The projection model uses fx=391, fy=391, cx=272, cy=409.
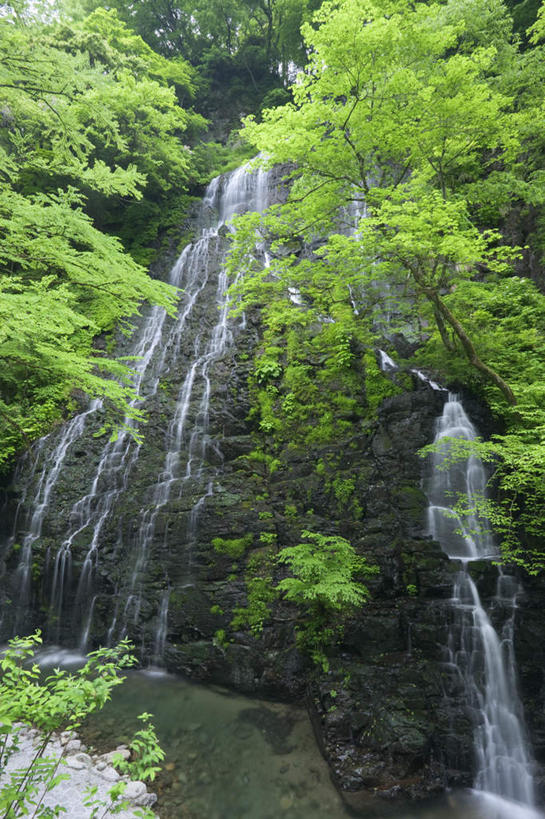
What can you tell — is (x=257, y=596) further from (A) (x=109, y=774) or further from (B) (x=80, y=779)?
(B) (x=80, y=779)

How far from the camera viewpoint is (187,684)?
23.7 ft

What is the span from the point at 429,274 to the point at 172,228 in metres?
15.8

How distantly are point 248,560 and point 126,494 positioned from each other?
389 centimetres

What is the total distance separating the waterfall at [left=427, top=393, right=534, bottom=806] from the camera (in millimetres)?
5230

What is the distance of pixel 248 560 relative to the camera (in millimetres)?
8008

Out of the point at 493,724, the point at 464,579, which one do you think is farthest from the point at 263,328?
the point at 493,724

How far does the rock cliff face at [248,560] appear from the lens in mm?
5645

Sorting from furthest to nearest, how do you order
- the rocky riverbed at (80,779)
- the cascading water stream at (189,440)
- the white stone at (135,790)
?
the cascading water stream at (189,440) < the white stone at (135,790) < the rocky riverbed at (80,779)

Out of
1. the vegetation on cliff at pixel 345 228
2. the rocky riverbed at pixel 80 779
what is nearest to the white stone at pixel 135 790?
the rocky riverbed at pixel 80 779

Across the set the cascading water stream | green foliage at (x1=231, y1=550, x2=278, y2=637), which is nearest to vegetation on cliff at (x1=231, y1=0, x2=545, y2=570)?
the cascading water stream

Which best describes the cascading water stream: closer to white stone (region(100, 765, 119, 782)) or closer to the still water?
the still water

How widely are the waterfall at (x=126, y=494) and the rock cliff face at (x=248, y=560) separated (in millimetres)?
39

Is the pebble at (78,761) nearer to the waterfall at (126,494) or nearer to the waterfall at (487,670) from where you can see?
the waterfall at (126,494)

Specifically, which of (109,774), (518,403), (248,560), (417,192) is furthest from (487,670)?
(417,192)
